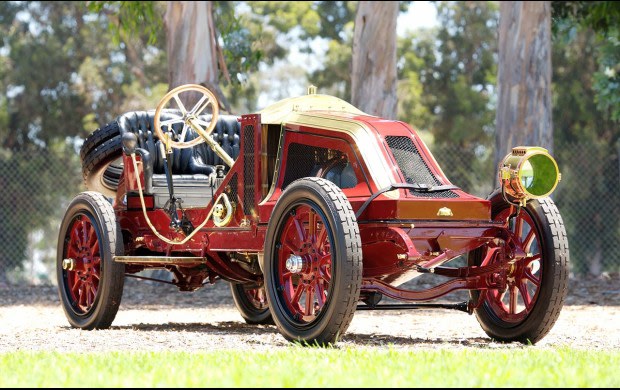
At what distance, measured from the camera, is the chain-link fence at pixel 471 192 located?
2209 cm

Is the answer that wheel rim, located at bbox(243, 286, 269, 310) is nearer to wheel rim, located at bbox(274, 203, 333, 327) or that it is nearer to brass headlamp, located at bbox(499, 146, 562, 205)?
wheel rim, located at bbox(274, 203, 333, 327)

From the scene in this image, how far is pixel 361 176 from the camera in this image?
766 centimetres

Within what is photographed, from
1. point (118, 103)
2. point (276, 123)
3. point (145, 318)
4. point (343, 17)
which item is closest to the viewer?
point (276, 123)

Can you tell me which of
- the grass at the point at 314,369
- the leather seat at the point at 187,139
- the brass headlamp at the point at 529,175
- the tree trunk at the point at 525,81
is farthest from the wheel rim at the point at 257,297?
the tree trunk at the point at 525,81

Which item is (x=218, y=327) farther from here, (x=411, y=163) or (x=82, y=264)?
(x=411, y=163)

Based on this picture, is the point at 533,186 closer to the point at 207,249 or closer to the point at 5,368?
the point at 207,249

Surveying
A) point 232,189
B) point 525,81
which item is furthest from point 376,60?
point 232,189

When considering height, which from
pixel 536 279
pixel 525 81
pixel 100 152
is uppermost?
pixel 525 81

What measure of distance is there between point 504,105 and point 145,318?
268 inches

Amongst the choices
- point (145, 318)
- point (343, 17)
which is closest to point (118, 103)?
point (343, 17)

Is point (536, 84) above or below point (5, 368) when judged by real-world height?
above

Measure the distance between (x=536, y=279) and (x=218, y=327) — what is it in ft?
10.5

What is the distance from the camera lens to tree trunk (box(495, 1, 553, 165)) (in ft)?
52.5

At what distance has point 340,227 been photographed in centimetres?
691
